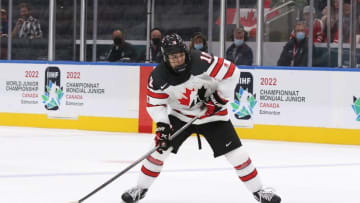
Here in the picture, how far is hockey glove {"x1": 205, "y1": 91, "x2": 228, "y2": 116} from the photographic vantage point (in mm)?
4699

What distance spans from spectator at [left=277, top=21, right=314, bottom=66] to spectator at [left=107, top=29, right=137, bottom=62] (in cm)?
221

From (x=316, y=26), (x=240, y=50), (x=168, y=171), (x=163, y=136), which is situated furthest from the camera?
(x=240, y=50)

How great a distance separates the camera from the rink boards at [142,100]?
885 centimetres

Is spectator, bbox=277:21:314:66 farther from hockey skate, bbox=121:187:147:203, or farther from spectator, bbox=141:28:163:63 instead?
hockey skate, bbox=121:187:147:203

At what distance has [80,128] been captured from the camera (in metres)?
10.4

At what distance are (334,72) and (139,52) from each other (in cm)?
283

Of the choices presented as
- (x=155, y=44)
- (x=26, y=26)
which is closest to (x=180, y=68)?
(x=155, y=44)

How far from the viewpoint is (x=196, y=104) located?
4789mm

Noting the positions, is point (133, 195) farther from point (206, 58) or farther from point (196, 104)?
point (206, 58)

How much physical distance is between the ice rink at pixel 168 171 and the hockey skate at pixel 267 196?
1.13 feet

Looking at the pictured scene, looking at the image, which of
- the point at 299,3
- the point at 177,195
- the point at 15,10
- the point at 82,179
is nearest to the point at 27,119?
the point at 15,10

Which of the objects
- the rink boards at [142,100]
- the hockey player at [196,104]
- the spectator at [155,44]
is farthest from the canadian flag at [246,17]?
the hockey player at [196,104]

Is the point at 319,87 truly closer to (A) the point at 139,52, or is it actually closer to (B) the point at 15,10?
(A) the point at 139,52

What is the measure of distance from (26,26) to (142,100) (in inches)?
89.4
